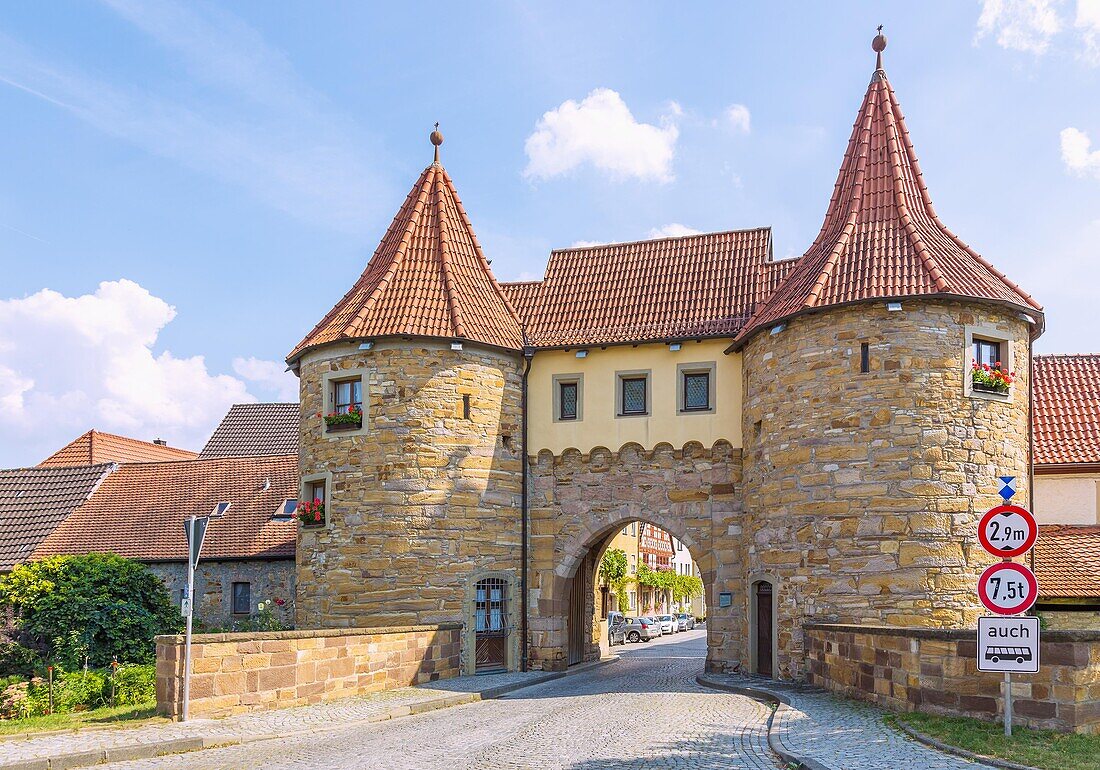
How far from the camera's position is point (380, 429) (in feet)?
70.9

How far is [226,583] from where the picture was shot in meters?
27.5

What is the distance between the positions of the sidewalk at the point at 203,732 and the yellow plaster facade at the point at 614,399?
730 cm

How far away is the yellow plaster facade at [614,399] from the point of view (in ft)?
73.5

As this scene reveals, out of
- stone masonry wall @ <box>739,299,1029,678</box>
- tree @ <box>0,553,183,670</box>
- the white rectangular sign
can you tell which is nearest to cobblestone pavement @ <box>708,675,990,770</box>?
the white rectangular sign

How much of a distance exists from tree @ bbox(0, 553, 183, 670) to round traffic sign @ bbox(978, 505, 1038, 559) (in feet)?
53.4

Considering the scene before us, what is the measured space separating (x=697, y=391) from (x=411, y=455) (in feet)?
20.0

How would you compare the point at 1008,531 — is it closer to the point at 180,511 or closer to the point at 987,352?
the point at 987,352

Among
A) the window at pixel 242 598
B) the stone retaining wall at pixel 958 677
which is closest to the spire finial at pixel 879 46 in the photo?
the stone retaining wall at pixel 958 677

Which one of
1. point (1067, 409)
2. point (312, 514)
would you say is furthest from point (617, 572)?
point (312, 514)

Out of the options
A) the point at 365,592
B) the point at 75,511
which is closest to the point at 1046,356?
the point at 365,592

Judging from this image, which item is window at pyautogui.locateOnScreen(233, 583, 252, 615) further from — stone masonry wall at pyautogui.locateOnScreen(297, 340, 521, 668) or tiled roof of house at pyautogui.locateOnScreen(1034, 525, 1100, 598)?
tiled roof of house at pyautogui.locateOnScreen(1034, 525, 1100, 598)

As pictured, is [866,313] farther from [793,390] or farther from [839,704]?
[839,704]

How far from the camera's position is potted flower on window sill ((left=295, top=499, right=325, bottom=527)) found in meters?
→ 22.0

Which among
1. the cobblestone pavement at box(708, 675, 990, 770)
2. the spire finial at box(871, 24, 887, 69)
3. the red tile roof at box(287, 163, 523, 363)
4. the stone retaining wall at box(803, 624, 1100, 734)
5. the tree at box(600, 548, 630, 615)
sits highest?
the spire finial at box(871, 24, 887, 69)
